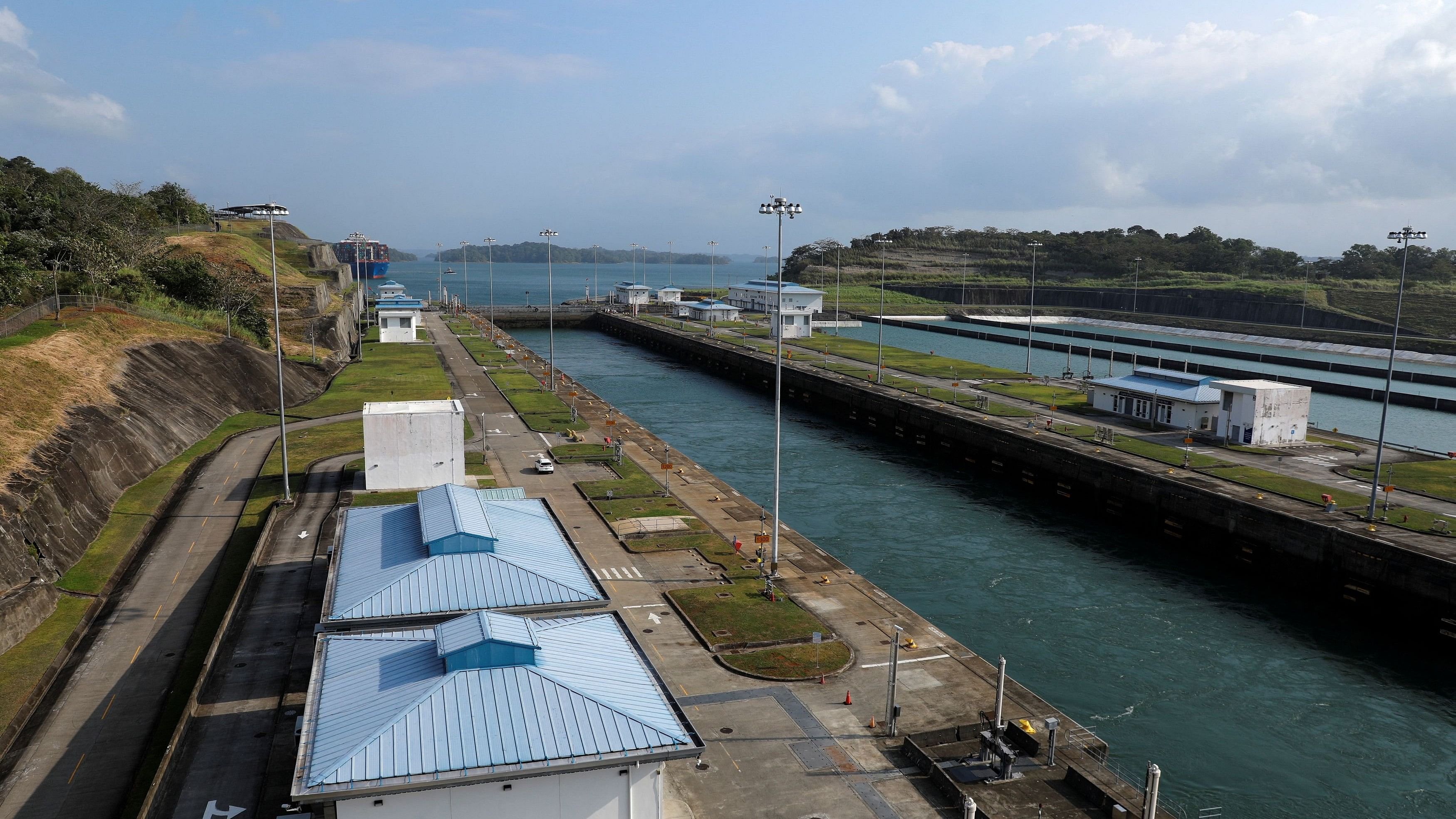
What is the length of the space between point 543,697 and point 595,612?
8.33 m

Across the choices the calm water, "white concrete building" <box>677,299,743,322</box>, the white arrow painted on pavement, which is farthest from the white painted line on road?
"white concrete building" <box>677,299,743,322</box>

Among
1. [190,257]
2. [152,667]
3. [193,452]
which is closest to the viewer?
[152,667]

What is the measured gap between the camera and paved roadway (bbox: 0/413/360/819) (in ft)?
88.3

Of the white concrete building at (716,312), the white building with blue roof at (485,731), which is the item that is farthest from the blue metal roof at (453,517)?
the white concrete building at (716,312)

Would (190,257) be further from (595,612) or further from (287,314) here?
(595,612)

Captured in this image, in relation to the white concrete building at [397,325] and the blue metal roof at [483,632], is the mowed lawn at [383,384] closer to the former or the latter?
the white concrete building at [397,325]

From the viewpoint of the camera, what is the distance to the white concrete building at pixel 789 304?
152m

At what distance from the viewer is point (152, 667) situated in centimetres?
3475

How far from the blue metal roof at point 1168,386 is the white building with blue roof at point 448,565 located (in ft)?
185

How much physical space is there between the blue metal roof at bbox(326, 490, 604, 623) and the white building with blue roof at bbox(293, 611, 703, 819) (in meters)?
3.29

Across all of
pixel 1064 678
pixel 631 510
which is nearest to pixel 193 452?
pixel 631 510

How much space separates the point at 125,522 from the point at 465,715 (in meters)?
37.3

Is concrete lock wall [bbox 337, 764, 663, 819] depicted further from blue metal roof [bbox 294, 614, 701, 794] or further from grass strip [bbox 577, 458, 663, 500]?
grass strip [bbox 577, 458, 663, 500]

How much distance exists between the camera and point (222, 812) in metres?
25.0
